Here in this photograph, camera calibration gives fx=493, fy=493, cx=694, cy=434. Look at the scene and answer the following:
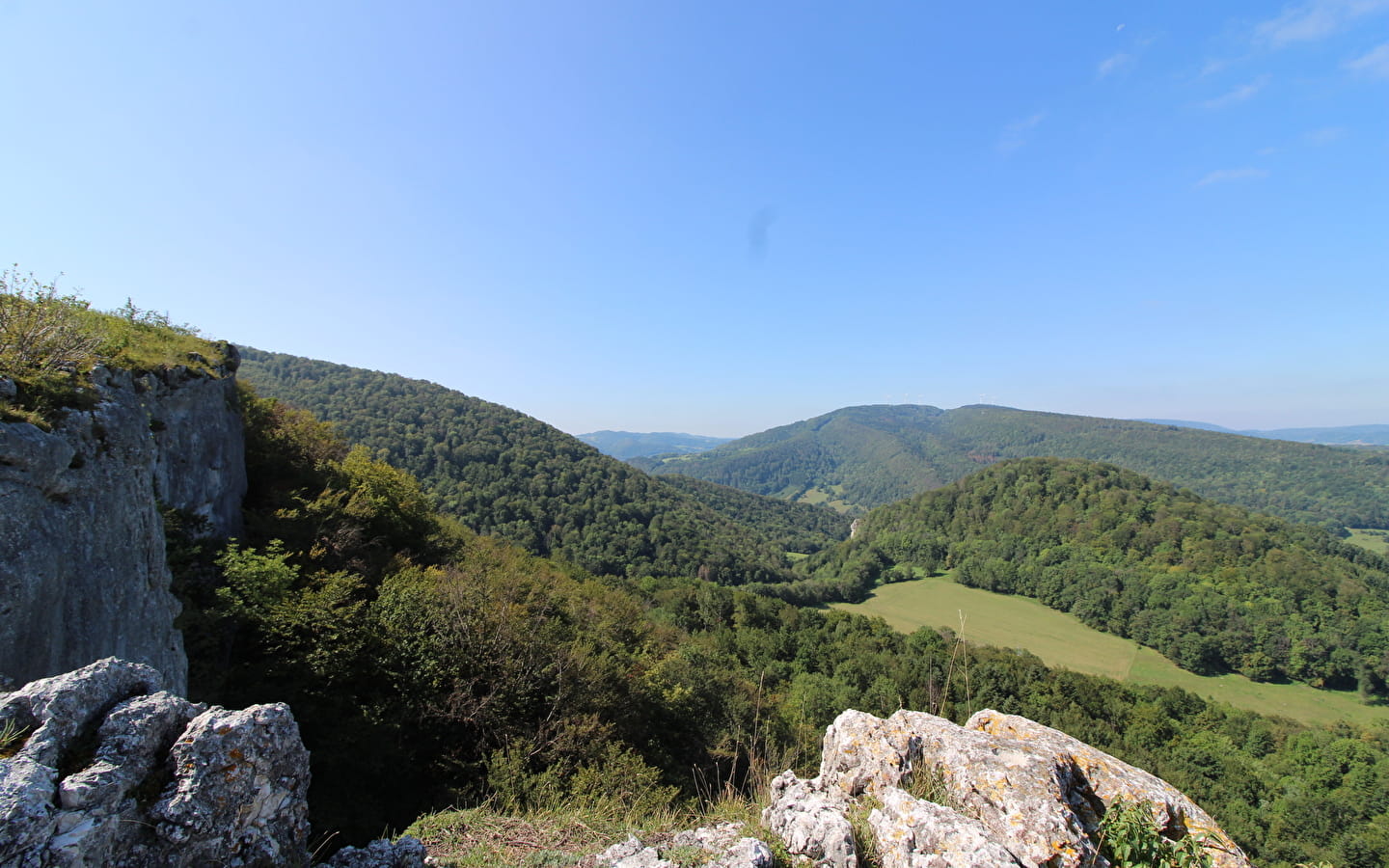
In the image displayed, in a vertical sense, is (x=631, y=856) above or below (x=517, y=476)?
above

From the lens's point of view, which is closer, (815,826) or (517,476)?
(815,826)

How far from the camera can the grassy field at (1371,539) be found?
11838 centimetres

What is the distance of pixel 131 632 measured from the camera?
26.8 ft

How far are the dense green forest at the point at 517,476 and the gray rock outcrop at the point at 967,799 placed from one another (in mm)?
61655

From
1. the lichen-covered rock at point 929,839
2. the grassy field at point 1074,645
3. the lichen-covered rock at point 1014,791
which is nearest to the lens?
the lichen-covered rock at point 929,839

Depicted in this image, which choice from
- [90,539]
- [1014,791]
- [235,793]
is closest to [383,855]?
[235,793]

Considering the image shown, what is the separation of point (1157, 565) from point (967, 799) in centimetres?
10928

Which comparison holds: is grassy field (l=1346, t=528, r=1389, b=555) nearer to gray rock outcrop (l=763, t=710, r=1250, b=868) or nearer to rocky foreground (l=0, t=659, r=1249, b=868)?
gray rock outcrop (l=763, t=710, r=1250, b=868)

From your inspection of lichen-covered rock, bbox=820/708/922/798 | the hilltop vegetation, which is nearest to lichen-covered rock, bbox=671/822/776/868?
lichen-covered rock, bbox=820/708/922/798

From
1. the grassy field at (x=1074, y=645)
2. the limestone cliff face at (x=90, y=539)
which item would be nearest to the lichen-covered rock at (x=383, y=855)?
the limestone cliff face at (x=90, y=539)

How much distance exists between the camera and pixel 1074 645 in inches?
2670

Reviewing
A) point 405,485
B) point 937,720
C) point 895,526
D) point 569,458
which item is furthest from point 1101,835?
point 895,526

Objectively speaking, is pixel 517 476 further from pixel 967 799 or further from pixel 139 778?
pixel 967 799

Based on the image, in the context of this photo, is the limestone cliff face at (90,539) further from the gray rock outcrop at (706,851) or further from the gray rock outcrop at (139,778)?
the gray rock outcrop at (706,851)
